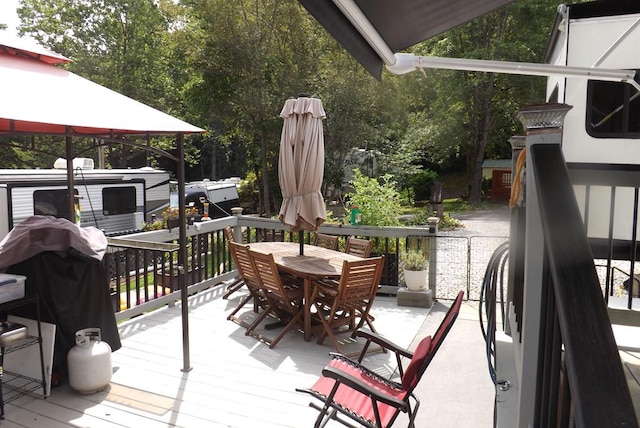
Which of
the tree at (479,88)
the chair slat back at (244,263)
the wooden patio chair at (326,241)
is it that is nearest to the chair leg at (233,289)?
the chair slat back at (244,263)

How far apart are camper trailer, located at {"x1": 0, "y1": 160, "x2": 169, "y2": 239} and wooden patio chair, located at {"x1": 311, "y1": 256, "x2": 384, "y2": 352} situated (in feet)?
15.8

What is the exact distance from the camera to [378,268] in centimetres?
491

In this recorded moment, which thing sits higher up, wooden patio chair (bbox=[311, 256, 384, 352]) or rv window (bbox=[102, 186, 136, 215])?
rv window (bbox=[102, 186, 136, 215])

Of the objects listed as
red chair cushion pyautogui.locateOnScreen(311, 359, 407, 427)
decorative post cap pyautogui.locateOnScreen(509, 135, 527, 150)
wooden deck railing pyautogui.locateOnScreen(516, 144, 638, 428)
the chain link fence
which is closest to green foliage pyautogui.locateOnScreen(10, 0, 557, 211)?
the chain link fence

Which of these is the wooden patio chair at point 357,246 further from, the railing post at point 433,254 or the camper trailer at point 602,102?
the camper trailer at point 602,102

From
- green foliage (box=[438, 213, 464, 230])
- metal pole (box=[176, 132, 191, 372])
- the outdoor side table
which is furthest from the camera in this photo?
green foliage (box=[438, 213, 464, 230])

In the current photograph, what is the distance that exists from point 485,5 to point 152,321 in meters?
4.84

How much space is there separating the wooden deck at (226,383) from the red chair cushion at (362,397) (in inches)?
19.8

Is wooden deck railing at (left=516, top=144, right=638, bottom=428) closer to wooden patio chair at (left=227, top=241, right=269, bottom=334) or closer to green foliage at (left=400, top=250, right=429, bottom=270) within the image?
wooden patio chair at (left=227, top=241, right=269, bottom=334)

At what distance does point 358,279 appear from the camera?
4.84 metres

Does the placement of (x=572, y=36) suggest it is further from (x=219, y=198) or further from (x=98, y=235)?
(x=219, y=198)

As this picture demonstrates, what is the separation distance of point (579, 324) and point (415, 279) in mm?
5671

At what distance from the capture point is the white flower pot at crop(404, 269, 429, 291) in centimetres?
641

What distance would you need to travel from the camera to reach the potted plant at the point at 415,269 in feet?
20.8
